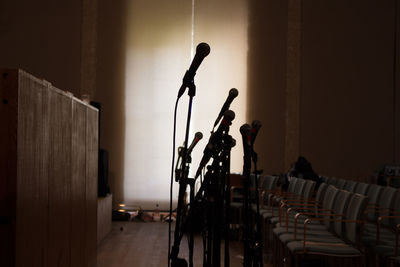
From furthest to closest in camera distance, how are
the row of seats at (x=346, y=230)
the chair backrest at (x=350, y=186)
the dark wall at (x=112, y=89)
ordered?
the dark wall at (x=112, y=89) → the chair backrest at (x=350, y=186) → the row of seats at (x=346, y=230)

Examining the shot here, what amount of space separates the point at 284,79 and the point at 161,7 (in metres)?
2.94

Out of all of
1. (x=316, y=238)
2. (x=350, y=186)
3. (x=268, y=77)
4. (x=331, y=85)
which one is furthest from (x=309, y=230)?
(x=331, y=85)

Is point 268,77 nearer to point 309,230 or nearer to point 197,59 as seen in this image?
point 309,230

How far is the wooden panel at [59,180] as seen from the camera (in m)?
2.95

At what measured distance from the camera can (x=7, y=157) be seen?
2232 millimetres

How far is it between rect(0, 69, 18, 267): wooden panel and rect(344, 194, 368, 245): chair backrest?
9.25 feet

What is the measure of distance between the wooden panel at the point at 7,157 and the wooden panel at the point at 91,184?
2010 mm

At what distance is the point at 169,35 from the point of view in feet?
34.0

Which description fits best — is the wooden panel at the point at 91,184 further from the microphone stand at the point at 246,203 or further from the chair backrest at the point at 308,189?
the chair backrest at the point at 308,189

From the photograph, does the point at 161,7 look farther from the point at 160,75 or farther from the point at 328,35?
the point at 328,35

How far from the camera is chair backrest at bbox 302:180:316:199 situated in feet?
18.9

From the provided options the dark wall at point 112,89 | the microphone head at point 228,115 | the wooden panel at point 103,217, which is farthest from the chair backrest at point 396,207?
the dark wall at point 112,89

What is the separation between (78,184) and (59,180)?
72 centimetres

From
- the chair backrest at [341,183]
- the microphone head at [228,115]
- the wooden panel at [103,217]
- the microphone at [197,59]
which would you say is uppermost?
the microphone at [197,59]
